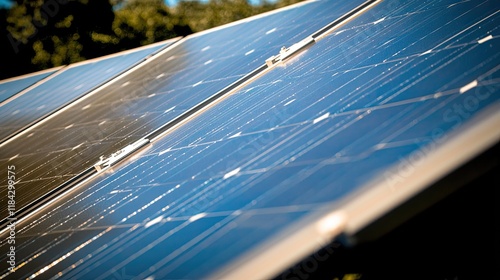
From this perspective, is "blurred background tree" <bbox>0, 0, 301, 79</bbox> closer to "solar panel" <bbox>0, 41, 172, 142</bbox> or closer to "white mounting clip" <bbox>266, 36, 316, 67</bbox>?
"solar panel" <bbox>0, 41, 172, 142</bbox>

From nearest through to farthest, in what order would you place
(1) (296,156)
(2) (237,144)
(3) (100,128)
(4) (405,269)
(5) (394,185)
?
(5) (394,185), (1) (296,156), (2) (237,144), (4) (405,269), (3) (100,128)

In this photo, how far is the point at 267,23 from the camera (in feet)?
38.8

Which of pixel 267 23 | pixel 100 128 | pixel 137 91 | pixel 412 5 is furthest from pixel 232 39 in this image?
pixel 412 5

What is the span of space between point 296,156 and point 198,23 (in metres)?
27.6

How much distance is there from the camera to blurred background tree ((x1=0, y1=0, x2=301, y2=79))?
29.5 meters

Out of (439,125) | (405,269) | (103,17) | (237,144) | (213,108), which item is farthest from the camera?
(103,17)

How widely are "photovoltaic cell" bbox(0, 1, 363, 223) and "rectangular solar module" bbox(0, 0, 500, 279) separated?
83mm

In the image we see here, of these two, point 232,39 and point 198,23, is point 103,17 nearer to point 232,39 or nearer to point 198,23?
point 198,23

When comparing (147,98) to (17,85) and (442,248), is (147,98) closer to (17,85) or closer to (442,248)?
(442,248)

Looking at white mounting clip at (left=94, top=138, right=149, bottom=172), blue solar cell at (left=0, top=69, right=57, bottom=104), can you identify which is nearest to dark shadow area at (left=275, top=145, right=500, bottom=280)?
white mounting clip at (left=94, top=138, right=149, bottom=172)

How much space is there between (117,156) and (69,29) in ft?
86.2

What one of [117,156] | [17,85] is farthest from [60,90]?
[117,156]

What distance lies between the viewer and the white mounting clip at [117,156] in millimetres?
6621

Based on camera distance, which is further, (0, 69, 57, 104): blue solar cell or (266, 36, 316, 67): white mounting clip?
(0, 69, 57, 104): blue solar cell
